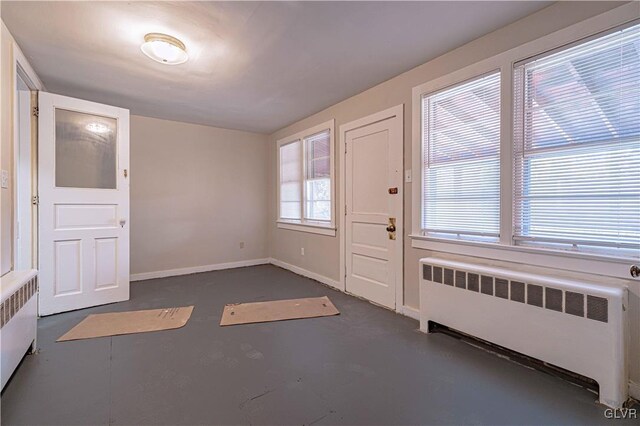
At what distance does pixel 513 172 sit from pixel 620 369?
1.33m

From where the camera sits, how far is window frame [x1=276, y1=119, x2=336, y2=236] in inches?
157

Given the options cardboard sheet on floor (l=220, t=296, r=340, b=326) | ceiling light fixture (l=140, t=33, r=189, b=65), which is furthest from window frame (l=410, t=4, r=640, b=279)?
ceiling light fixture (l=140, t=33, r=189, b=65)

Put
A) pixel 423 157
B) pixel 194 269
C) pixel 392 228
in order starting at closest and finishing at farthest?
pixel 423 157
pixel 392 228
pixel 194 269

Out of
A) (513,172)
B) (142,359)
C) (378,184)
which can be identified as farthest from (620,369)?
(142,359)

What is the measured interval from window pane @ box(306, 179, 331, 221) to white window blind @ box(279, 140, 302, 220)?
27 centimetres

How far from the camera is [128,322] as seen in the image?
2830 millimetres

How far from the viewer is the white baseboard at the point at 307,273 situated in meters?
4.00

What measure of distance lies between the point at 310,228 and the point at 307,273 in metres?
0.72

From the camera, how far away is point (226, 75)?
2.97 meters

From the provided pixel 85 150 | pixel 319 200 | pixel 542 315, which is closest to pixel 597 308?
pixel 542 315

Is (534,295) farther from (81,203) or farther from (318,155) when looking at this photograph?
(81,203)

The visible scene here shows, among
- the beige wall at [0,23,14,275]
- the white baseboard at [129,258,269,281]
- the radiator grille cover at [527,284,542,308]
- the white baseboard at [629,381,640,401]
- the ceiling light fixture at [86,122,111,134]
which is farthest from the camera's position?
the white baseboard at [129,258,269,281]

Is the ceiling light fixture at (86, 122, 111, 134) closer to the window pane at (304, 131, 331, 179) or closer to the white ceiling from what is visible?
the white ceiling

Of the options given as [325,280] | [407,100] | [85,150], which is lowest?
[325,280]
